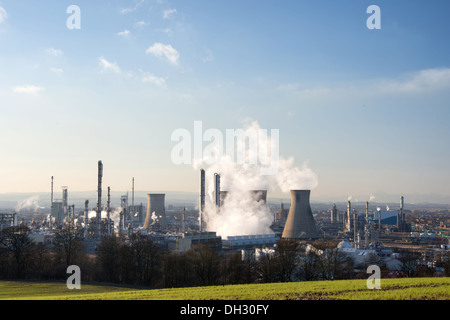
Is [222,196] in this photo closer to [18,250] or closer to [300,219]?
[300,219]

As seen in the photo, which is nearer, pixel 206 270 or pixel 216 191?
pixel 206 270

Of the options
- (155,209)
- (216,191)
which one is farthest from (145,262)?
(155,209)

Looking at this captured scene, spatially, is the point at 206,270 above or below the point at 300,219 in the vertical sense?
below

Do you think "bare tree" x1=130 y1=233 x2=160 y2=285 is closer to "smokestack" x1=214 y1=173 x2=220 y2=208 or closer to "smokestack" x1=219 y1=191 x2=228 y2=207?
"smokestack" x1=214 y1=173 x2=220 y2=208

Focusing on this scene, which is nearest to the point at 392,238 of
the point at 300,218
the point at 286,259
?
Answer: the point at 300,218

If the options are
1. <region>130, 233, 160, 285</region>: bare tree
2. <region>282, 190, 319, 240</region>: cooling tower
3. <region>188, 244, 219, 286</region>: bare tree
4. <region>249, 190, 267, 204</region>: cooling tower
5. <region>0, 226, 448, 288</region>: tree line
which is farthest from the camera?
<region>249, 190, 267, 204</region>: cooling tower

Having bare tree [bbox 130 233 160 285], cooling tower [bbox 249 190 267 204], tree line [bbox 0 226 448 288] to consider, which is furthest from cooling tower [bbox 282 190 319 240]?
bare tree [bbox 130 233 160 285]
